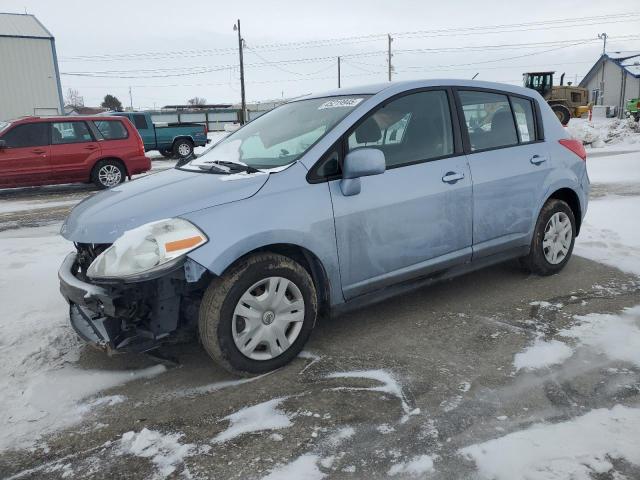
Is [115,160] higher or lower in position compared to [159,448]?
higher

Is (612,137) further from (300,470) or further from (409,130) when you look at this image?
(300,470)

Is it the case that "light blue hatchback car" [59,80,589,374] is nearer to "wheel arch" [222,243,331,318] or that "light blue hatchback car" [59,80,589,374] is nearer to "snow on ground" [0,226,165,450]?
"wheel arch" [222,243,331,318]

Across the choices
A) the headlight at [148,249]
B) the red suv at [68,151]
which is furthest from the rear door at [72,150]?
the headlight at [148,249]

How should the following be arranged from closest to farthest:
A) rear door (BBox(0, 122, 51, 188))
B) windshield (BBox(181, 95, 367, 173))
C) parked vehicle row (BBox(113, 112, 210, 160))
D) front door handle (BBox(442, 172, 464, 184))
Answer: windshield (BBox(181, 95, 367, 173)), front door handle (BBox(442, 172, 464, 184)), rear door (BBox(0, 122, 51, 188)), parked vehicle row (BBox(113, 112, 210, 160))

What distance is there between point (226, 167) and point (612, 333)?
281cm

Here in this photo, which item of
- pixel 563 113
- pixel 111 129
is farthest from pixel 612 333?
pixel 563 113

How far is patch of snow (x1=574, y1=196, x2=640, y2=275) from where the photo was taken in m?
5.12

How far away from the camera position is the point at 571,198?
4.74 metres

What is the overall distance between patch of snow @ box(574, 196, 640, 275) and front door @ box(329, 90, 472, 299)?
215cm

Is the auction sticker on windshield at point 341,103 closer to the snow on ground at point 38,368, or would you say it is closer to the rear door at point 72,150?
the snow on ground at point 38,368

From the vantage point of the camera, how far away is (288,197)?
10.1ft

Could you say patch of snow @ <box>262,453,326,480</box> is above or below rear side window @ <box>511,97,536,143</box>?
below

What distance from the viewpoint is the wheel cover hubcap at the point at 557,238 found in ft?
15.0

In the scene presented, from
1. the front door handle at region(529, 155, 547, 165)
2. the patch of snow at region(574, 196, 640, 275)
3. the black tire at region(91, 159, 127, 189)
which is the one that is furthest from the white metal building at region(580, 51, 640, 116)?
the front door handle at region(529, 155, 547, 165)
